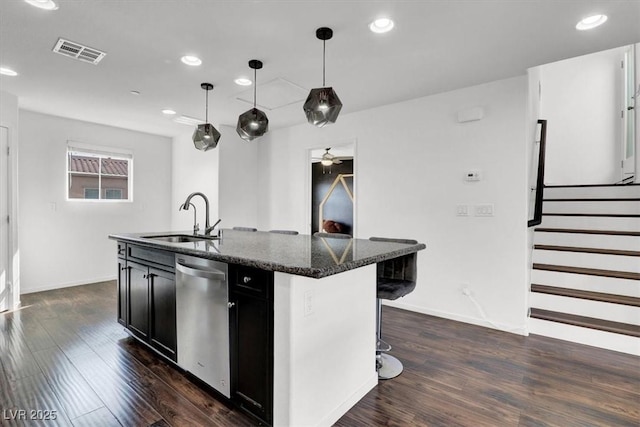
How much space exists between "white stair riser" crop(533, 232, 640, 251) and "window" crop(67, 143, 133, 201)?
6.13 metres

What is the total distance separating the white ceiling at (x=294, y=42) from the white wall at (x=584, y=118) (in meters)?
2.66

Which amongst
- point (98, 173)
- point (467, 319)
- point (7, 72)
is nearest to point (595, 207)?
point (467, 319)

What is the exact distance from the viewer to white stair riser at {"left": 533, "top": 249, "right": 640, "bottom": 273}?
3.02 m

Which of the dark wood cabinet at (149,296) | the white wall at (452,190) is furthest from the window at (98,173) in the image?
the white wall at (452,190)

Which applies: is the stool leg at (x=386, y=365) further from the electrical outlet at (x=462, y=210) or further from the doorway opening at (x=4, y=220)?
the doorway opening at (x=4, y=220)

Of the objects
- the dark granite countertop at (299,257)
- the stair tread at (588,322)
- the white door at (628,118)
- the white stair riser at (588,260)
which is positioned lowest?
the stair tread at (588,322)

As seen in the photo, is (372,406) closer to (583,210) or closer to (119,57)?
(119,57)

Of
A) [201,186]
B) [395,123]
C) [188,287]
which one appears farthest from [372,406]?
[201,186]

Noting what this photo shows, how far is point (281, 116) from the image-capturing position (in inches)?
175

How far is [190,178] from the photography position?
549 centimetres

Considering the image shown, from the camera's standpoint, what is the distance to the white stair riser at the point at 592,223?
129 inches

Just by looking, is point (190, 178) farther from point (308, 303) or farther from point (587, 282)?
point (587, 282)

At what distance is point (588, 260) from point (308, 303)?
323cm

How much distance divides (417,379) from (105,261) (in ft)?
16.7
